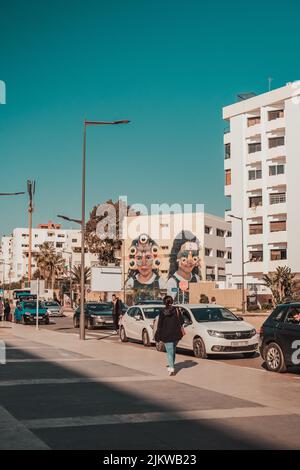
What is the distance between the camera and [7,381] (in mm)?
13211

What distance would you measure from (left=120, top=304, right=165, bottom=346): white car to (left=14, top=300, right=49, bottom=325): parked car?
64.6 feet

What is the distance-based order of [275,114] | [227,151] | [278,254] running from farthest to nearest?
[227,151] → [275,114] → [278,254]

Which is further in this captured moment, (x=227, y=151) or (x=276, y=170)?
(x=227, y=151)

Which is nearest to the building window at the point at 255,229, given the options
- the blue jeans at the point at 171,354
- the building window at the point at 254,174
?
the building window at the point at 254,174

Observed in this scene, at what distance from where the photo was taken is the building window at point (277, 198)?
67.7 meters

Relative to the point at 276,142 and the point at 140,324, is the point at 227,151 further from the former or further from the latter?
the point at 140,324

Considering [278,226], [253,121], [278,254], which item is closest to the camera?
[278,254]

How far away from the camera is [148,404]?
10.3m

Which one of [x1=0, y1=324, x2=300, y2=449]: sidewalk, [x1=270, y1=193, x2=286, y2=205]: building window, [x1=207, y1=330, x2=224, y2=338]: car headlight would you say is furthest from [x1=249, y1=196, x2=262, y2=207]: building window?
[x1=0, y1=324, x2=300, y2=449]: sidewalk

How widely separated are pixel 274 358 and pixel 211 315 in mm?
4564

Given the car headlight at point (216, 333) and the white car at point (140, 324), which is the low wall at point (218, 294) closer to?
the white car at point (140, 324)

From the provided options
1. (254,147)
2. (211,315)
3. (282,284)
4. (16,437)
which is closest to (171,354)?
(211,315)

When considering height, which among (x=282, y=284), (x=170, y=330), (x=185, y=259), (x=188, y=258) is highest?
(x=188, y=258)

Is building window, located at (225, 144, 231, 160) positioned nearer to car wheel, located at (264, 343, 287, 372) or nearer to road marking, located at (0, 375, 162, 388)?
car wheel, located at (264, 343, 287, 372)
